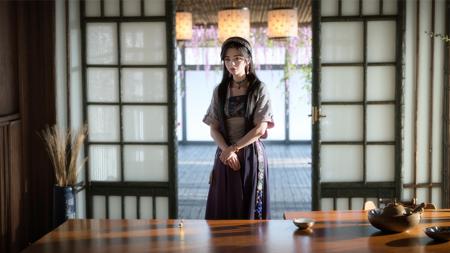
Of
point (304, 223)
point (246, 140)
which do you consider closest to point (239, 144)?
point (246, 140)

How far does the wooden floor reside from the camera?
19.2 ft

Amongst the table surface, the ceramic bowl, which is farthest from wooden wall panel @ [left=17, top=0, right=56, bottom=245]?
the ceramic bowl

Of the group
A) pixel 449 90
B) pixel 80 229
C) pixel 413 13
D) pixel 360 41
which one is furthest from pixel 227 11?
pixel 80 229

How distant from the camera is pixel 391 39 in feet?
14.2

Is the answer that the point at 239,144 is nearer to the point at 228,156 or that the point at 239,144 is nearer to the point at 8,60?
the point at 228,156

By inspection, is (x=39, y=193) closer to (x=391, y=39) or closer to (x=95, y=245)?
(x=95, y=245)

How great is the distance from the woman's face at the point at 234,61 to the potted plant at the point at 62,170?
1501mm

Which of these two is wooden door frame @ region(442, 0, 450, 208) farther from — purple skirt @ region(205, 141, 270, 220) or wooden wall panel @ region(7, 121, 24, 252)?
wooden wall panel @ region(7, 121, 24, 252)

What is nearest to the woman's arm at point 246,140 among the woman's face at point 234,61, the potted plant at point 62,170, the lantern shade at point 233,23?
the woman's face at point 234,61

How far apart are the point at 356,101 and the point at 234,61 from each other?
1554 millimetres

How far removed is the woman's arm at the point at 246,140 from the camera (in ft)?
10.6

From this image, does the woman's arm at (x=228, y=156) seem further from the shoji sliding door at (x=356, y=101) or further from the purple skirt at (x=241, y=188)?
the shoji sliding door at (x=356, y=101)

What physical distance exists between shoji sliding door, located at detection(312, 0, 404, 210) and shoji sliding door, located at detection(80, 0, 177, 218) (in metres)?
1.14

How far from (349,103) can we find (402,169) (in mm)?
634
